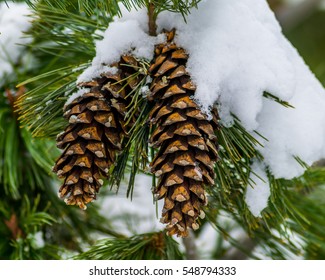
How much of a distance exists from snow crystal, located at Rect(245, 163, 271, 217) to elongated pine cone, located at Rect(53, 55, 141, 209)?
0.77ft

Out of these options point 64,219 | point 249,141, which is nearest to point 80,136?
point 249,141

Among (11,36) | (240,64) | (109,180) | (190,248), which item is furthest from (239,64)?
(11,36)

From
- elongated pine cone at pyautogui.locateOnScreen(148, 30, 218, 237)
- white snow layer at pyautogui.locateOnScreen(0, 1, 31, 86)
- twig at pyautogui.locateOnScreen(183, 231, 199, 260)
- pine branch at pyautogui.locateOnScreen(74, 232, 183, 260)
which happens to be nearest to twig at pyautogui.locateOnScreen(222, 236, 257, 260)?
twig at pyautogui.locateOnScreen(183, 231, 199, 260)

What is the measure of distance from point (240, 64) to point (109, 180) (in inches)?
14.2

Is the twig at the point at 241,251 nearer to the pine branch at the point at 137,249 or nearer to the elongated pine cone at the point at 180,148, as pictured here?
the pine branch at the point at 137,249

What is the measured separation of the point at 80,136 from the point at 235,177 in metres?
0.28

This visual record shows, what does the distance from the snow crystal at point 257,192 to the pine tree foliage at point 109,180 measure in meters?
0.01

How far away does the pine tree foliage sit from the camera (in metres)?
0.83

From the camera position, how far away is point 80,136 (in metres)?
0.78

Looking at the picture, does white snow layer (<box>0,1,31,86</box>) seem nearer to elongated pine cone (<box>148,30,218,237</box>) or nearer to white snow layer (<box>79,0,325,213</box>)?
white snow layer (<box>79,0,325,213</box>)

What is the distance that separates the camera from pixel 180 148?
0.74 m

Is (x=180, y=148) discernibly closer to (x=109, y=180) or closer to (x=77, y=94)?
(x=77, y=94)

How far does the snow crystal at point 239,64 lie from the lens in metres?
0.82
